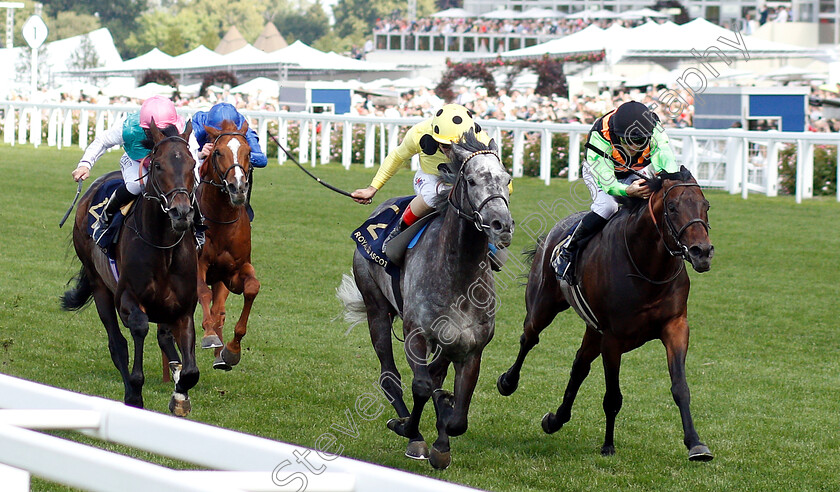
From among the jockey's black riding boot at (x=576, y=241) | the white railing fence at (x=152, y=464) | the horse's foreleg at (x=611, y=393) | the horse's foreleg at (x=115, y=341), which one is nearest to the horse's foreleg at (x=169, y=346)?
the horse's foreleg at (x=115, y=341)

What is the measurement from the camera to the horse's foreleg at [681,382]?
14.4 ft

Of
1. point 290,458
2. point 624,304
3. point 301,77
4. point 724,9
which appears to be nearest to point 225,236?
point 624,304

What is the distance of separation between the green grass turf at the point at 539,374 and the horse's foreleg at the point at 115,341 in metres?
0.24

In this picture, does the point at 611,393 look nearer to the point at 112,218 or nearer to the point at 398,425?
the point at 398,425

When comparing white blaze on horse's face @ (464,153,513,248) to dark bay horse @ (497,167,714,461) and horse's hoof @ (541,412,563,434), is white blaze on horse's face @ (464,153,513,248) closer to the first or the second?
dark bay horse @ (497,167,714,461)

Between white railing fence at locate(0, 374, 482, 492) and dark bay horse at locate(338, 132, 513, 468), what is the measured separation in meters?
2.17

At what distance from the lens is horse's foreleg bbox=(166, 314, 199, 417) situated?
534cm

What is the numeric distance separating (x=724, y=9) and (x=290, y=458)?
52690mm

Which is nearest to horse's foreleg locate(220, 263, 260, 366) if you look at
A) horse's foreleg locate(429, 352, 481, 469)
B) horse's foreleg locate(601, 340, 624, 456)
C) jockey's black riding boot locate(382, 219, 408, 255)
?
jockey's black riding boot locate(382, 219, 408, 255)

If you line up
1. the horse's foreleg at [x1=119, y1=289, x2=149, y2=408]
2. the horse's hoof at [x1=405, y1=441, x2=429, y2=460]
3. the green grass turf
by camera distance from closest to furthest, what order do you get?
the horse's hoof at [x1=405, y1=441, x2=429, y2=460], the green grass turf, the horse's foreleg at [x1=119, y1=289, x2=149, y2=408]

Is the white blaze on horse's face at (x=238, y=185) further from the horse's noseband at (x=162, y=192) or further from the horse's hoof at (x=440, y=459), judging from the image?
the horse's hoof at (x=440, y=459)

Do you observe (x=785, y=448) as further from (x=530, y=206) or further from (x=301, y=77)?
(x=301, y=77)

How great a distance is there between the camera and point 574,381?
543 cm

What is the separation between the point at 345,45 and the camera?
106 metres
